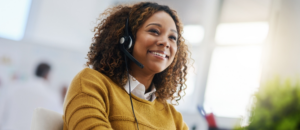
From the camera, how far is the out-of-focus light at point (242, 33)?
12.1 feet

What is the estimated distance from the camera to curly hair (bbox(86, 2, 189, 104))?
1.15m

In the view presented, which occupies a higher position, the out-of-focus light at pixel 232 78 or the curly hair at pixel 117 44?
the curly hair at pixel 117 44

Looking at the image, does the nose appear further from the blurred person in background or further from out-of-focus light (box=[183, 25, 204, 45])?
out-of-focus light (box=[183, 25, 204, 45])

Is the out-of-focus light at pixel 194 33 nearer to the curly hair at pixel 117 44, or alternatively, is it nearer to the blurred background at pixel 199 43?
the blurred background at pixel 199 43

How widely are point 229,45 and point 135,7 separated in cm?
293

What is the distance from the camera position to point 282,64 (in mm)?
2719

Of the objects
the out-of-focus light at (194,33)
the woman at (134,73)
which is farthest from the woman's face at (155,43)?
the out-of-focus light at (194,33)

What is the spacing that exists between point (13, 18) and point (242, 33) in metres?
2.96

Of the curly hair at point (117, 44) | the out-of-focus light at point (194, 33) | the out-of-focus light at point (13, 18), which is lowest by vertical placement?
the out-of-focus light at point (13, 18)

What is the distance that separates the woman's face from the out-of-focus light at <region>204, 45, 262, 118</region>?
2.55 m

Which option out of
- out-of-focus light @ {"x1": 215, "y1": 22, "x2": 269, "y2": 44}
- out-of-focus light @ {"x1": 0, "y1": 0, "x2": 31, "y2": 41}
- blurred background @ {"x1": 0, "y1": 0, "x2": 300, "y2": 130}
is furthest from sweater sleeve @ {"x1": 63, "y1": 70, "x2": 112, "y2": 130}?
out-of-focus light @ {"x1": 215, "y1": 22, "x2": 269, "y2": 44}

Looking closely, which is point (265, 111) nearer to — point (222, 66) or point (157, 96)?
point (157, 96)

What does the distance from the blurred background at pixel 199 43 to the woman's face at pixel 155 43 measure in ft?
6.64

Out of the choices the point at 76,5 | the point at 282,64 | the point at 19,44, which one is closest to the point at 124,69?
the point at 282,64
